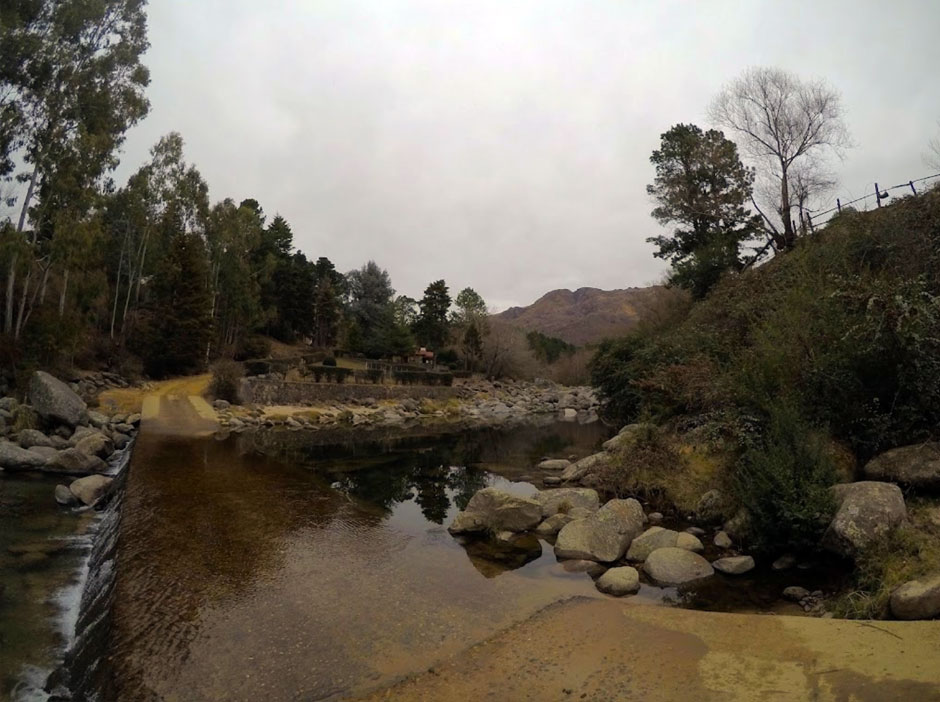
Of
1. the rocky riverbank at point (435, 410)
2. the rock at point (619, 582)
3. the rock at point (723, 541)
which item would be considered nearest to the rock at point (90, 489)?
the rocky riverbank at point (435, 410)

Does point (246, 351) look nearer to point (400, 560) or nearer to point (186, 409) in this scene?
point (186, 409)

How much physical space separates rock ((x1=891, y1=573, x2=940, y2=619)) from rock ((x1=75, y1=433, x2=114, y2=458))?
50.6ft

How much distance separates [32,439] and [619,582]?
14.6 metres

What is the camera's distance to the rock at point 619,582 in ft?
21.0

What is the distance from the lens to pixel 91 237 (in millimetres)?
20922

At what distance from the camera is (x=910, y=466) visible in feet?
23.9

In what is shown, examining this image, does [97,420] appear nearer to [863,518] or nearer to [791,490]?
[791,490]

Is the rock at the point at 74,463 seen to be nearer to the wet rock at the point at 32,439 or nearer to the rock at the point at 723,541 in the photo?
the wet rock at the point at 32,439

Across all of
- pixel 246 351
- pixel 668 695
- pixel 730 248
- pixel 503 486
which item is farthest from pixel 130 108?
pixel 668 695

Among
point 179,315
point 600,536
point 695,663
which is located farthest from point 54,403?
point 695,663

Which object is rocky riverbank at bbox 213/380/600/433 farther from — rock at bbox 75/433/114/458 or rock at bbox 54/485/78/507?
rock at bbox 54/485/78/507

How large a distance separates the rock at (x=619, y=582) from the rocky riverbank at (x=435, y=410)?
53.2 feet

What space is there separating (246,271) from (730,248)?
3182cm

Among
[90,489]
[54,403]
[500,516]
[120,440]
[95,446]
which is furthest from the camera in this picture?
[120,440]
